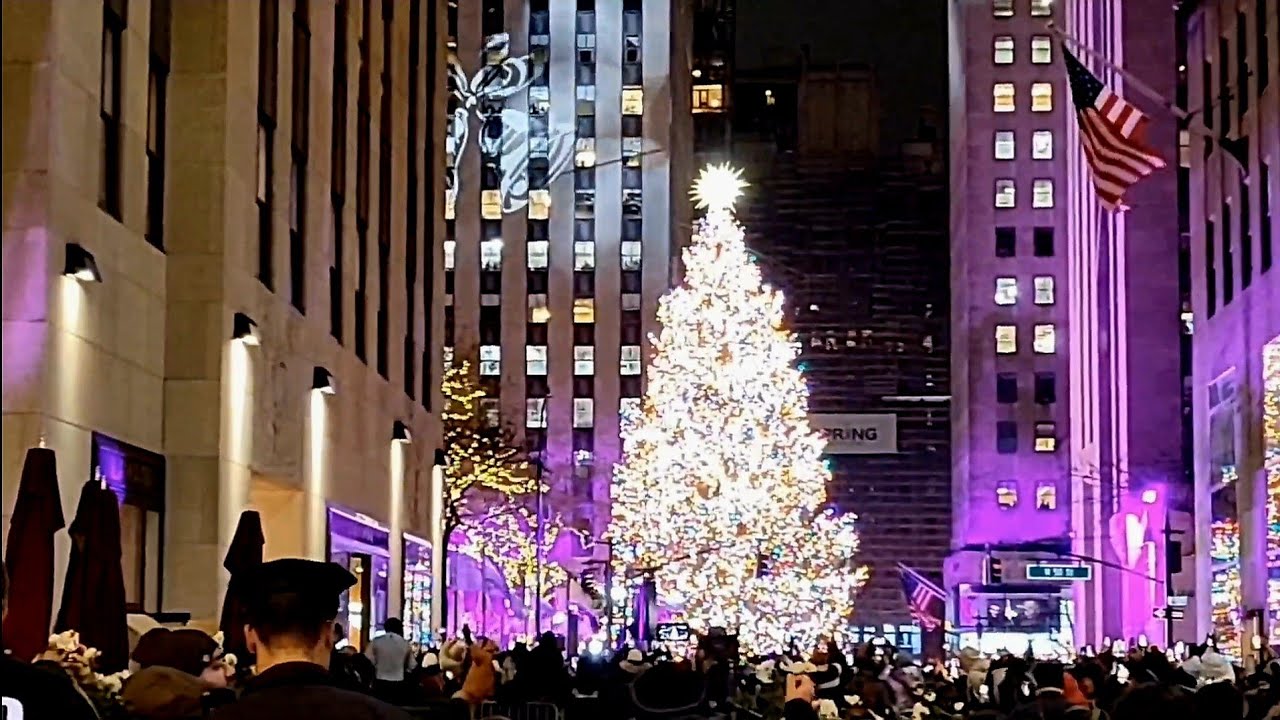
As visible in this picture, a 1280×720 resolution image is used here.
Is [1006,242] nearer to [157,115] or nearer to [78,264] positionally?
[157,115]

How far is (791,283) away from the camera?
119 meters

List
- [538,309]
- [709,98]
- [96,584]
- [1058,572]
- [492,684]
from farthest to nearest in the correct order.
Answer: [709,98]
[538,309]
[1058,572]
[492,684]
[96,584]

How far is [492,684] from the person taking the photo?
2041cm

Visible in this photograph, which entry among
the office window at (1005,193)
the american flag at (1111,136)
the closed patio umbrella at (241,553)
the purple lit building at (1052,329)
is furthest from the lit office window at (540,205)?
the closed patio umbrella at (241,553)

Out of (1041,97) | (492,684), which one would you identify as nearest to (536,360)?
(1041,97)

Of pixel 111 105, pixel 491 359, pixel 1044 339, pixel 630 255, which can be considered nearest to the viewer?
pixel 111 105

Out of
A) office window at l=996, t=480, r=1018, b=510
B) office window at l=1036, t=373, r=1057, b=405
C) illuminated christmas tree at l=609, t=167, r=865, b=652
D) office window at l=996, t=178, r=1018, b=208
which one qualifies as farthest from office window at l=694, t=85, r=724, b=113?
illuminated christmas tree at l=609, t=167, r=865, b=652

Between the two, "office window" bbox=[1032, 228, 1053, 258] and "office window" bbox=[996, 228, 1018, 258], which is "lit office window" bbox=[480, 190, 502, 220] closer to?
"office window" bbox=[996, 228, 1018, 258]

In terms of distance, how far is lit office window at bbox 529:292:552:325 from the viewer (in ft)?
333

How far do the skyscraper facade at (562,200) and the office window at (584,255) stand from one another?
72 mm

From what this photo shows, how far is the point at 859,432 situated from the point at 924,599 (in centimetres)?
825

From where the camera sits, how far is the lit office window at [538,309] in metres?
101

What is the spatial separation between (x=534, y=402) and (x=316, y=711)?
9618 cm

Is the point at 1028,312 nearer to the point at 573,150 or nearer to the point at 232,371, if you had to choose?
the point at 573,150
